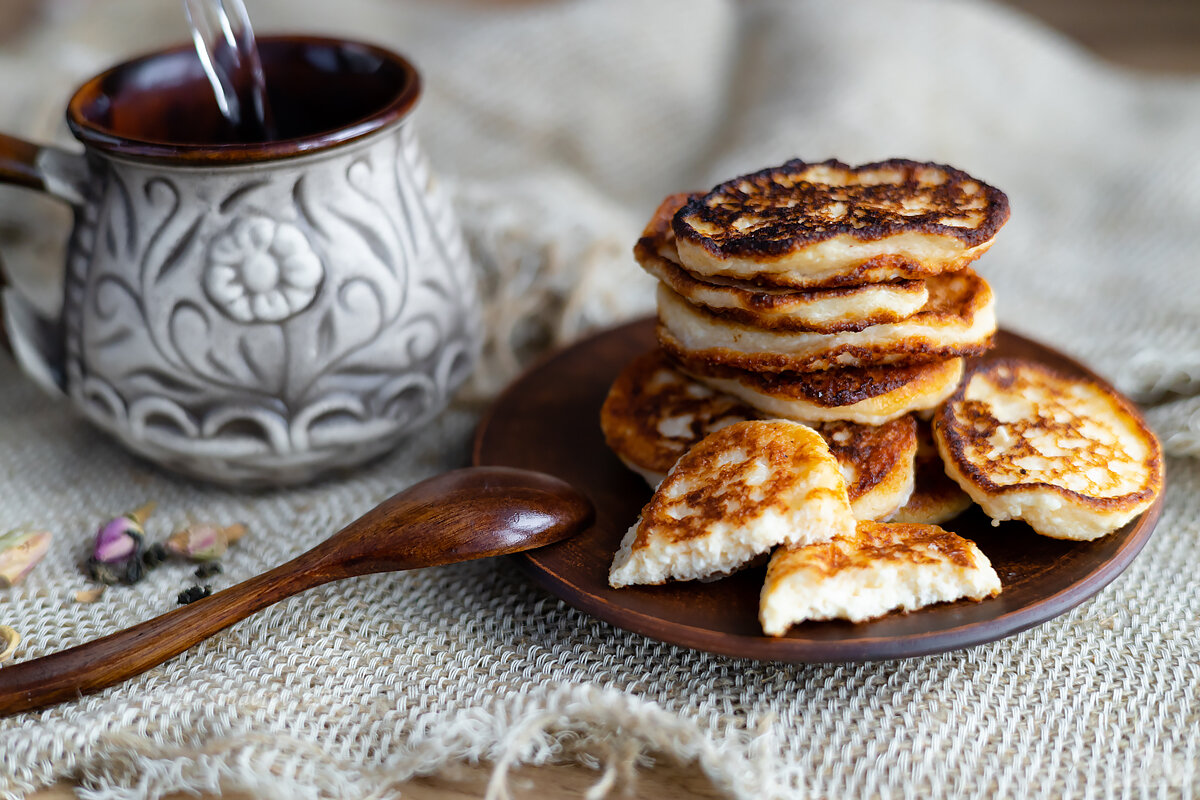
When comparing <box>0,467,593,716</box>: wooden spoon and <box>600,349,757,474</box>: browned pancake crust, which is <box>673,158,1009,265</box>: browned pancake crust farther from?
<box>0,467,593,716</box>: wooden spoon

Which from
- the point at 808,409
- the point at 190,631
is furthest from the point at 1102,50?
the point at 190,631

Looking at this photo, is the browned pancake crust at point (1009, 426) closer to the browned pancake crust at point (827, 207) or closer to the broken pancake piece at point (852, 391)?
the broken pancake piece at point (852, 391)

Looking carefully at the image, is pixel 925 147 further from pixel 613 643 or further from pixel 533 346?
pixel 613 643

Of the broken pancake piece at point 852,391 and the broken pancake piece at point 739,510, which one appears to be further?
the broken pancake piece at point 852,391

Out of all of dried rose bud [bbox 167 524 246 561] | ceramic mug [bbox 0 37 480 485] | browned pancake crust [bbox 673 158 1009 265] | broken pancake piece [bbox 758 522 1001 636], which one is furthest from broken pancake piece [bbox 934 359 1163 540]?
dried rose bud [bbox 167 524 246 561]

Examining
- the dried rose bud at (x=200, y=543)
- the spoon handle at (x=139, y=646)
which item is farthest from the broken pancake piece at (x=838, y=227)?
the dried rose bud at (x=200, y=543)

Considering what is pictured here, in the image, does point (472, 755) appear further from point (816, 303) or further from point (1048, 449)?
point (1048, 449)
